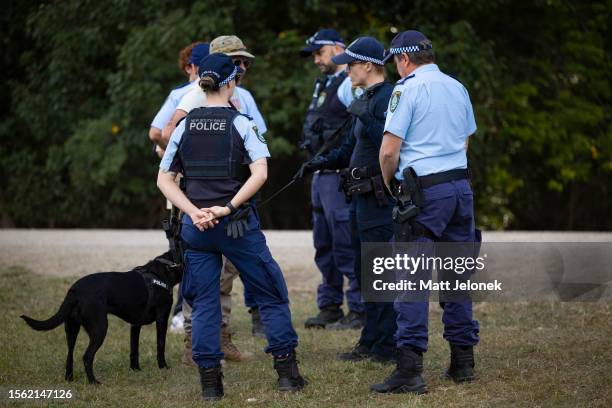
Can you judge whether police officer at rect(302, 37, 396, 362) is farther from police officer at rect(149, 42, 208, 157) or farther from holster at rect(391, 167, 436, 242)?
police officer at rect(149, 42, 208, 157)

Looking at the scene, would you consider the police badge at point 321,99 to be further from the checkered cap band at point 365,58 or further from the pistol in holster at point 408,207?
the pistol in holster at point 408,207

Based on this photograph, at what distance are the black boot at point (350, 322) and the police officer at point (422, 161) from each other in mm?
2283

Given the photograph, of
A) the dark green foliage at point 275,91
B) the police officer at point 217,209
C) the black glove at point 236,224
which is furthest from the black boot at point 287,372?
the dark green foliage at point 275,91

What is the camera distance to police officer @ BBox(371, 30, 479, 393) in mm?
5129

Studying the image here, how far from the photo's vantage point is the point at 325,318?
25.4ft

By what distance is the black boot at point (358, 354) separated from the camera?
6.25m

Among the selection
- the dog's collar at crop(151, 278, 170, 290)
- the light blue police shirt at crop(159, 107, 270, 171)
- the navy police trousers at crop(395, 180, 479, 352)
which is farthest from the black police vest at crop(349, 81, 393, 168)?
the dog's collar at crop(151, 278, 170, 290)

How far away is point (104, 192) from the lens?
17031 millimetres

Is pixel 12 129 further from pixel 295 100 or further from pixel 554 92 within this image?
pixel 554 92

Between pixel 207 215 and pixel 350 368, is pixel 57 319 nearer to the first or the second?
pixel 207 215

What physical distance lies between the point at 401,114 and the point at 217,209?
115cm

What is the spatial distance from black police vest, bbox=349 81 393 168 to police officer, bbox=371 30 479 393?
506mm

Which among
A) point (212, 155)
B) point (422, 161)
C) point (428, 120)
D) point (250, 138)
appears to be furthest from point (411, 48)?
point (212, 155)

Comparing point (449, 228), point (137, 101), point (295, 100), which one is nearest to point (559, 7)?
point (295, 100)
